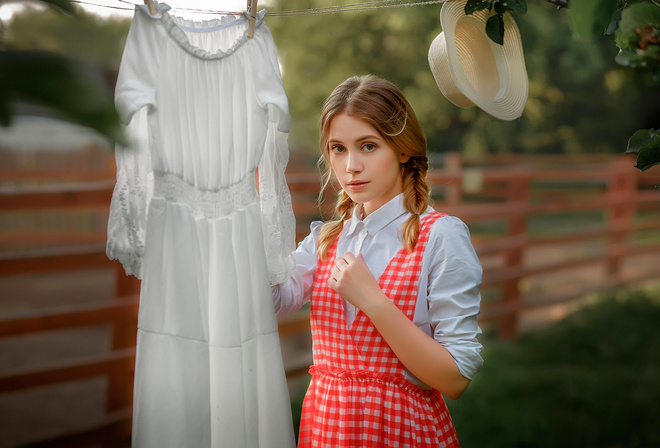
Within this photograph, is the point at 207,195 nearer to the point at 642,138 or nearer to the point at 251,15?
the point at 251,15

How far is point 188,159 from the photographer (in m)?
1.21

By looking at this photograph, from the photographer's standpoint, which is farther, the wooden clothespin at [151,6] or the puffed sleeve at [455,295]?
the puffed sleeve at [455,295]

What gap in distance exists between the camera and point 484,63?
5.11 ft

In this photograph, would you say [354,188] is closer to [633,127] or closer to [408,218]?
[408,218]

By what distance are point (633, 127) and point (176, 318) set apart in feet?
45.7

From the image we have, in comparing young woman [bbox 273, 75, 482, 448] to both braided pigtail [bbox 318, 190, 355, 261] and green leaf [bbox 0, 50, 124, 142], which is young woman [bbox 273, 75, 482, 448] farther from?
green leaf [bbox 0, 50, 124, 142]

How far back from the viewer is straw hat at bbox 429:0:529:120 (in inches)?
56.9

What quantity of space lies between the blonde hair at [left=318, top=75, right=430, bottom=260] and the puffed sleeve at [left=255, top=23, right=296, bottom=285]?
5.8 inches

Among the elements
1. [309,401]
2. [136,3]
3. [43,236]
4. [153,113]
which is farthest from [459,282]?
[43,236]

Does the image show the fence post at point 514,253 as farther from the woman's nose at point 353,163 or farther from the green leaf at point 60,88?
the green leaf at point 60,88

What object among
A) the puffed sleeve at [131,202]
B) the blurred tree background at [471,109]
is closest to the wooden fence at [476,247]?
the puffed sleeve at [131,202]

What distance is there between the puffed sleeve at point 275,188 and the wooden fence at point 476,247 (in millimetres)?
579

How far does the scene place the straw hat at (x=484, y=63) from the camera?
4.74 ft

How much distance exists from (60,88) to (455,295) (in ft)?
3.54
